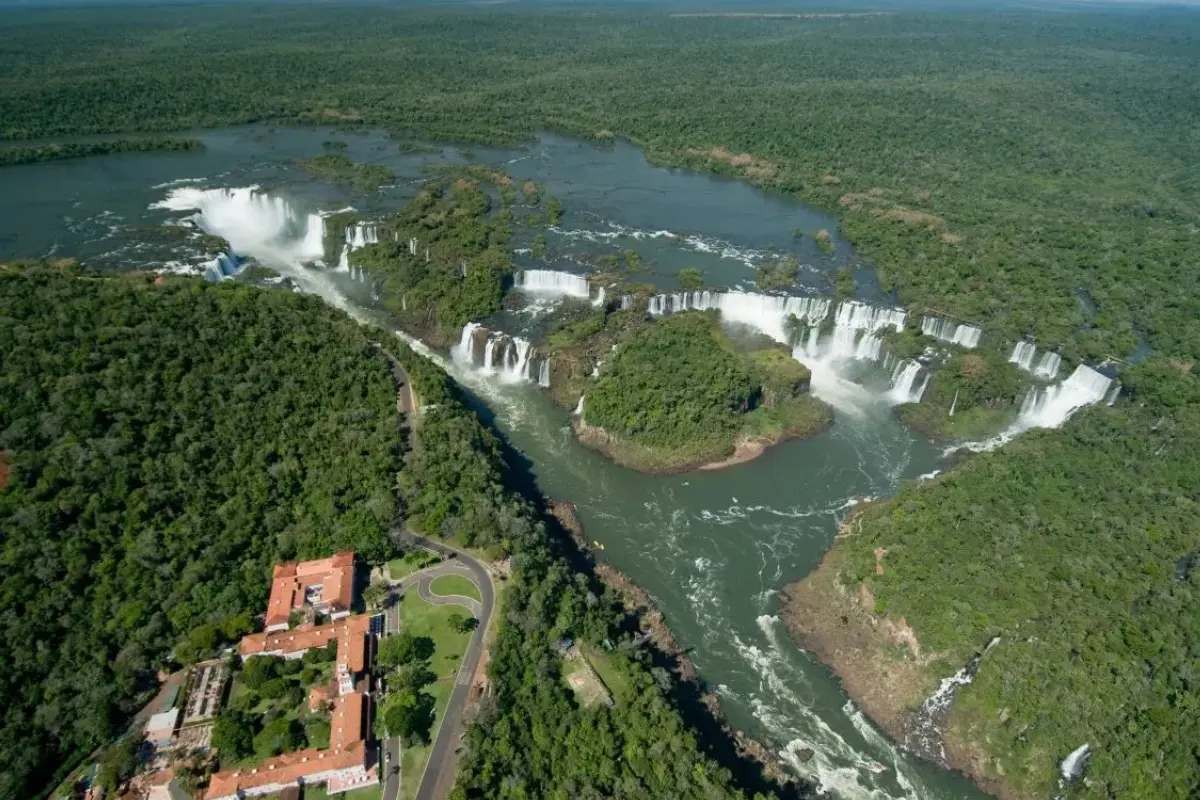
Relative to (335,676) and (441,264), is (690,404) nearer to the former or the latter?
(335,676)

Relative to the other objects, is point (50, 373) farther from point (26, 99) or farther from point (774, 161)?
point (26, 99)

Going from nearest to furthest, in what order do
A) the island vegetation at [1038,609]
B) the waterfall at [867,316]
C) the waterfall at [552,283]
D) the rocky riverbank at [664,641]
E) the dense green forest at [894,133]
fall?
the rocky riverbank at [664,641] → the island vegetation at [1038,609] → the waterfall at [867,316] → the waterfall at [552,283] → the dense green forest at [894,133]

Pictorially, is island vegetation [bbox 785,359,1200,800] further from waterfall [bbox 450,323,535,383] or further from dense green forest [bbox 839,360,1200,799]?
waterfall [bbox 450,323,535,383]

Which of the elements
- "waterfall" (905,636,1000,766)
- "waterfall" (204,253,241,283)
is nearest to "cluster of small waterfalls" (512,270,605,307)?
"waterfall" (204,253,241,283)

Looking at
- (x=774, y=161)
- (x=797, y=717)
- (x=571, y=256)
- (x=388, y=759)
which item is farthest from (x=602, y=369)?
(x=774, y=161)

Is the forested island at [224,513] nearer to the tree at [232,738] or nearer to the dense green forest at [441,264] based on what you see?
the tree at [232,738]

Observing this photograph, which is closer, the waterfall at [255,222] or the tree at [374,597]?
the tree at [374,597]

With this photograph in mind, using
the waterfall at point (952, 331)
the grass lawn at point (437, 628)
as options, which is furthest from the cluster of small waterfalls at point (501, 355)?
the waterfall at point (952, 331)
